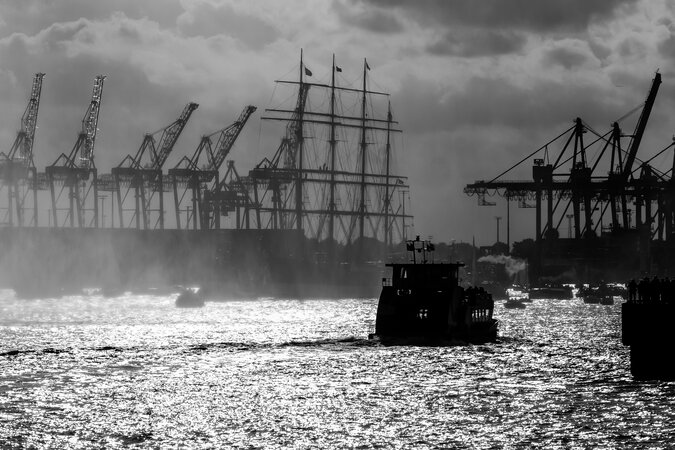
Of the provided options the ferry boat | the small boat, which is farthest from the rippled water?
the small boat

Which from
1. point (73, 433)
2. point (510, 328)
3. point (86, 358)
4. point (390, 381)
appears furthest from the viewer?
point (510, 328)

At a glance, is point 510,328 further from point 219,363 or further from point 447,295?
point 219,363

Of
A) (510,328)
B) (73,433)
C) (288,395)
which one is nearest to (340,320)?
(510,328)

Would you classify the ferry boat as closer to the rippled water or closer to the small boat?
the rippled water

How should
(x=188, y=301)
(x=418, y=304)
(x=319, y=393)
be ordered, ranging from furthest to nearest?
(x=188, y=301) < (x=418, y=304) < (x=319, y=393)

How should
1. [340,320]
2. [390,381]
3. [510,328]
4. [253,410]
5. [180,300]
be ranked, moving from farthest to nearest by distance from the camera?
[180,300] → [340,320] → [510,328] → [390,381] → [253,410]

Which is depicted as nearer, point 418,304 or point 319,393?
point 319,393

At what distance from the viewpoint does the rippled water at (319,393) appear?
51.4 metres

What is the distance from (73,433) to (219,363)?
3239cm

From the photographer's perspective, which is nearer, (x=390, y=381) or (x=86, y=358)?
(x=390, y=381)

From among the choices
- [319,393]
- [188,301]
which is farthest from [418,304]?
[188,301]

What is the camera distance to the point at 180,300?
196 metres

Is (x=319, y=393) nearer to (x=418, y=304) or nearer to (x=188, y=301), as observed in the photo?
Answer: (x=418, y=304)

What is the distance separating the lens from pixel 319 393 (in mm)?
66562
